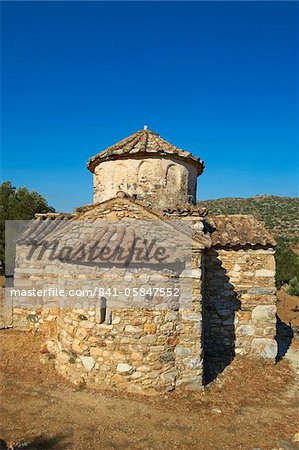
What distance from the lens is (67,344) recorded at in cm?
637

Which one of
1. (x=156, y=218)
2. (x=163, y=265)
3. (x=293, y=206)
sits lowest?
(x=163, y=265)

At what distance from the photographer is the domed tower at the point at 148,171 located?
8.94 metres

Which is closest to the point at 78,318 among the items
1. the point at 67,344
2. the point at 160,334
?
the point at 67,344

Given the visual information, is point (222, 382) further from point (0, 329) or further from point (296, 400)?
point (0, 329)

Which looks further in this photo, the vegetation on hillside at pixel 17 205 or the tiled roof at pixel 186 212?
the vegetation on hillside at pixel 17 205

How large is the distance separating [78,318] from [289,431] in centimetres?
399

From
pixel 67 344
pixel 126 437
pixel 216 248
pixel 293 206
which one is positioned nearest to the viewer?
pixel 126 437

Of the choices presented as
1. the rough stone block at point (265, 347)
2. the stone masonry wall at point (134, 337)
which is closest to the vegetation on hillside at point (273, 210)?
the rough stone block at point (265, 347)

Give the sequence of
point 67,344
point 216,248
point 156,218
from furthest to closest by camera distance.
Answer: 1. point 216,248
2. point 156,218
3. point 67,344

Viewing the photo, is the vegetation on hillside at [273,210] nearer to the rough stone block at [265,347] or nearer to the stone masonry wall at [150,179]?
the rough stone block at [265,347]

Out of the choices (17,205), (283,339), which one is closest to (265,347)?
(283,339)

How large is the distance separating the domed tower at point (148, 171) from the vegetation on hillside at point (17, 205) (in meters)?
10.2

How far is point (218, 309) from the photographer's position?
8.05m

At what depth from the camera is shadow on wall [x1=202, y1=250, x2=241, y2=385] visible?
8.01 m
